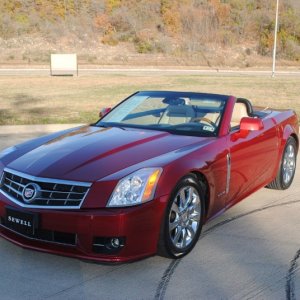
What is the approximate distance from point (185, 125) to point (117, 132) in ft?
2.32

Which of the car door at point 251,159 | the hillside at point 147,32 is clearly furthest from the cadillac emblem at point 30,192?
the hillside at point 147,32

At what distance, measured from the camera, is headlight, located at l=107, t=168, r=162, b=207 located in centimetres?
394

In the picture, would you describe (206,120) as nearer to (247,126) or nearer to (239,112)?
(247,126)

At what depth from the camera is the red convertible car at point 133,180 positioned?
393 cm

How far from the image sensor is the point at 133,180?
4.05 metres

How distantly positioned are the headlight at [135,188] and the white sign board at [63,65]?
99.9 ft

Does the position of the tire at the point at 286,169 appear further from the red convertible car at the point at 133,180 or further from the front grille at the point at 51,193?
the front grille at the point at 51,193

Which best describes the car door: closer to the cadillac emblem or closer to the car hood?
the car hood

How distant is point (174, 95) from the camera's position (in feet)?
19.3

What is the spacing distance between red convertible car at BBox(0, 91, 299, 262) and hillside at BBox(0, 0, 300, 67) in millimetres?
47119

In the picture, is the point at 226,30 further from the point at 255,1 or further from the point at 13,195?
the point at 13,195

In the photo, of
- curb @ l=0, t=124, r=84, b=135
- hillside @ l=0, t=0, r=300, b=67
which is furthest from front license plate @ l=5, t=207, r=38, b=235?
hillside @ l=0, t=0, r=300, b=67

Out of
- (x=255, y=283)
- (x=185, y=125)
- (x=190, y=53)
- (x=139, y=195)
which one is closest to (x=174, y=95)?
(x=185, y=125)

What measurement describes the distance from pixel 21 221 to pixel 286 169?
12.4ft
